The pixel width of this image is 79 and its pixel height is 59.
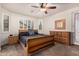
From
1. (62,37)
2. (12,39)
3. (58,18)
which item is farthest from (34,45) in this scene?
(58,18)

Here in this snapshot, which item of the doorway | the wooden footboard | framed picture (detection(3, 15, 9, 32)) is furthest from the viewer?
the wooden footboard

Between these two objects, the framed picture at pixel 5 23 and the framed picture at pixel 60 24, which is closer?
the framed picture at pixel 5 23

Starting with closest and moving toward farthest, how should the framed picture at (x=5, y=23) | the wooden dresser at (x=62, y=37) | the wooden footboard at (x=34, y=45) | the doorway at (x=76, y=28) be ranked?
1. the framed picture at (x=5, y=23)
2. the doorway at (x=76, y=28)
3. the wooden footboard at (x=34, y=45)
4. the wooden dresser at (x=62, y=37)

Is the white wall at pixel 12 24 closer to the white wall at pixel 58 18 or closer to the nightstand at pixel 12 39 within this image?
the nightstand at pixel 12 39

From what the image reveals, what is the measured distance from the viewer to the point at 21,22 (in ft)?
7.31

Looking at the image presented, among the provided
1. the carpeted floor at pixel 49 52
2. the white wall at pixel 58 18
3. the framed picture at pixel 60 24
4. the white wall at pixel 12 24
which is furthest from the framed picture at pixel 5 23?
the framed picture at pixel 60 24

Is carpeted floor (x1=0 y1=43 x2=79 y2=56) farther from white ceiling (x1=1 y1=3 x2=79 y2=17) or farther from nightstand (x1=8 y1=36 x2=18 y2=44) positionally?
white ceiling (x1=1 y1=3 x2=79 y2=17)

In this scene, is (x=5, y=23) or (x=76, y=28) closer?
(x=5, y=23)

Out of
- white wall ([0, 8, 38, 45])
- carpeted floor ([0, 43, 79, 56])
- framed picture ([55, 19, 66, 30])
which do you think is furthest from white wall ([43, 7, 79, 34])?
white wall ([0, 8, 38, 45])

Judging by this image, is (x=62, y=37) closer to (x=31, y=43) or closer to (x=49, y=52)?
(x=49, y=52)

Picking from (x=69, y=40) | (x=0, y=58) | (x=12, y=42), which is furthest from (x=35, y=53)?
(x=69, y=40)

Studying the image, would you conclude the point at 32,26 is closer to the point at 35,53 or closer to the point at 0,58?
the point at 35,53

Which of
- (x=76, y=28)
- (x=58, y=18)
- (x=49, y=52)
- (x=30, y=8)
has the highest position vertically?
(x=30, y=8)

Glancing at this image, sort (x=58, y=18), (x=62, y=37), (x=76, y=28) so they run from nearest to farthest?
(x=76, y=28), (x=58, y=18), (x=62, y=37)
